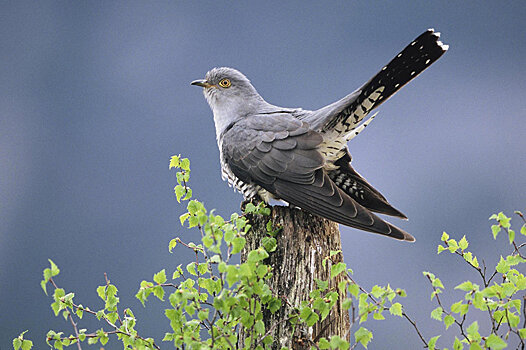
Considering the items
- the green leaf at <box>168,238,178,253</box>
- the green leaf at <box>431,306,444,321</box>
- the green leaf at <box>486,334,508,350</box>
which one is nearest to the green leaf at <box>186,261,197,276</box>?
the green leaf at <box>168,238,178,253</box>

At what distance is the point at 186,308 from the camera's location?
7.52 feet

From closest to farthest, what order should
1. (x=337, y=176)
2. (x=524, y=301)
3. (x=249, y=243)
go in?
(x=524, y=301)
(x=249, y=243)
(x=337, y=176)

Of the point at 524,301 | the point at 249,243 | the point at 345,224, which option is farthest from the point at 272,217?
the point at 524,301

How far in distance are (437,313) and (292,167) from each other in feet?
4.56

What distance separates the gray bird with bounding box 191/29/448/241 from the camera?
309 centimetres

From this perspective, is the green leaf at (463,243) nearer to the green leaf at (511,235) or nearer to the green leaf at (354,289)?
the green leaf at (511,235)

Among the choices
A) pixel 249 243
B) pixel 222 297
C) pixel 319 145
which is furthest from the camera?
pixel 319 145

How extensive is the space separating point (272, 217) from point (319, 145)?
0.66m

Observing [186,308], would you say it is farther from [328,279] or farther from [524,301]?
[524,301]

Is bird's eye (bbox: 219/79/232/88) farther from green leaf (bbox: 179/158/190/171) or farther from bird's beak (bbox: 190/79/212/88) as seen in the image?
green leaf (bbox: 179/158/190/171)

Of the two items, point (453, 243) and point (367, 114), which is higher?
point (367, 114)

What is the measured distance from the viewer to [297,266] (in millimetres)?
2920

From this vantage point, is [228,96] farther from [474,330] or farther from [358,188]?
[474,330]

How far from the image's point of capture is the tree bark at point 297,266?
2.79 metres
